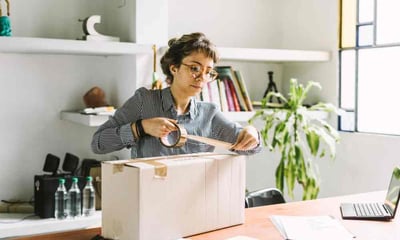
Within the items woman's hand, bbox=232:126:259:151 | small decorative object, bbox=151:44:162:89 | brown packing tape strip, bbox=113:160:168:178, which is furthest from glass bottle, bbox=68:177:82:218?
brown packing tape strip, bbox=113:160:168:178

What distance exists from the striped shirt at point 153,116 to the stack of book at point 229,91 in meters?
1.51

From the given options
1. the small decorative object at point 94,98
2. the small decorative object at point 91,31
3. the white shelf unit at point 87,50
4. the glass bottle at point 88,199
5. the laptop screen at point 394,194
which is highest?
the small decorative object at point 91,31

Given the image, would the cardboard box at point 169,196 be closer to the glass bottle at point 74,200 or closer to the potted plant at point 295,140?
the glass bottle at point 74,200

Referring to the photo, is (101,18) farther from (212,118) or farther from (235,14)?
(212,118)

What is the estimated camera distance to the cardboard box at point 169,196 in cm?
155

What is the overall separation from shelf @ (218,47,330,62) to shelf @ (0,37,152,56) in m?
0.73

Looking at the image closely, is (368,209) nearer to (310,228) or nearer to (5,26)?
(310,228)

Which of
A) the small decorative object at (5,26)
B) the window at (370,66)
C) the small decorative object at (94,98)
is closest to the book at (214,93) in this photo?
the small decorative object at (94,98)

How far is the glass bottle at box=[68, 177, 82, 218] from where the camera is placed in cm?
320

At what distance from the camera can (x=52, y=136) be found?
353 cm

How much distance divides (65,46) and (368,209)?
1950 millimetres

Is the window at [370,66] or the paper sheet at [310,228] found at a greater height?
the window at [370,66]

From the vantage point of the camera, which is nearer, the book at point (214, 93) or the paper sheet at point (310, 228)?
the paper sheet at point (310, 228)

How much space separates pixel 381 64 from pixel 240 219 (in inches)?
87.0
